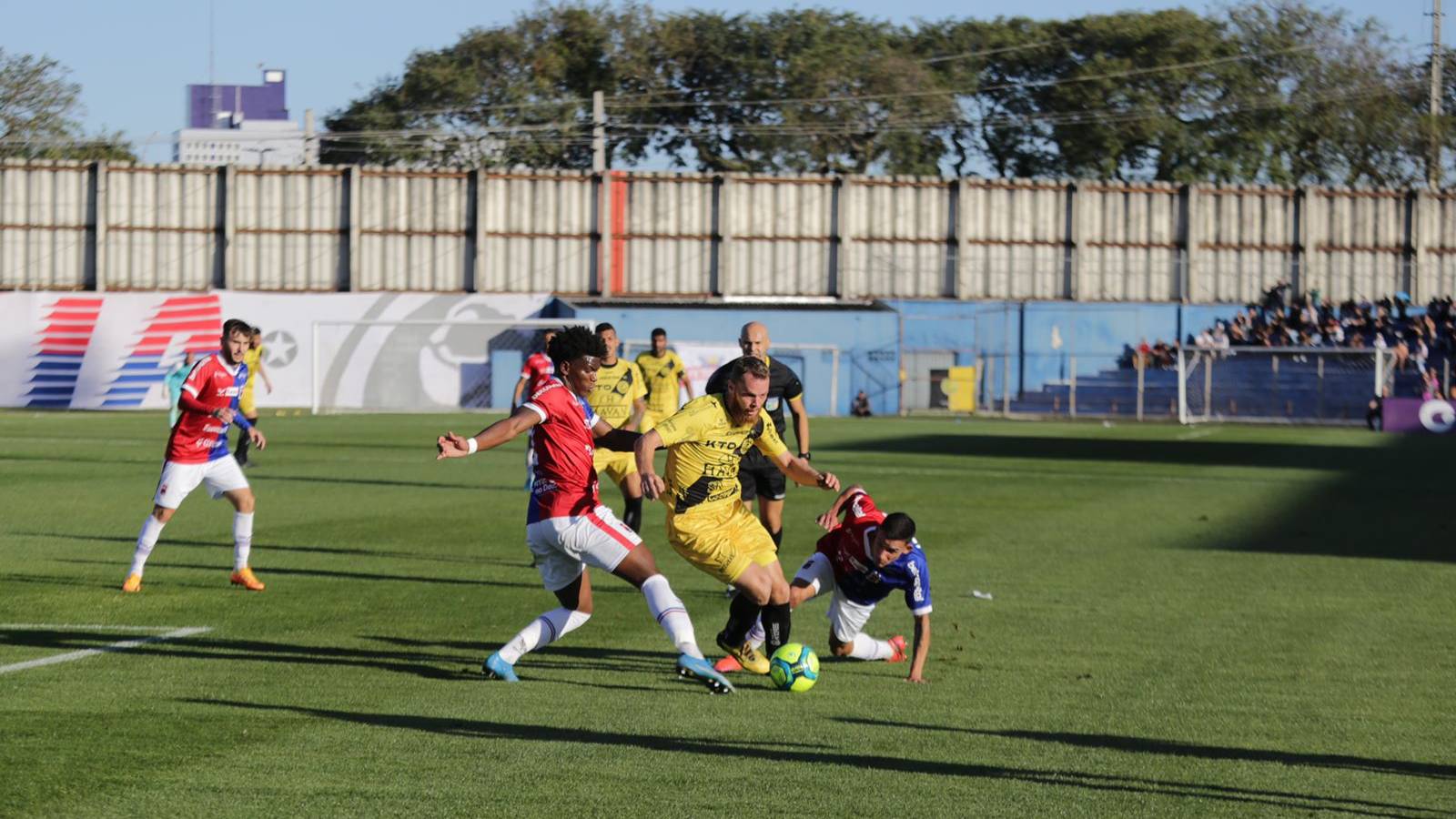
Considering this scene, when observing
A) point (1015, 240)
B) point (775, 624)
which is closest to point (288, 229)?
point (1015, 240)

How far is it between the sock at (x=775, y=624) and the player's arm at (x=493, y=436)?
71.9 inches

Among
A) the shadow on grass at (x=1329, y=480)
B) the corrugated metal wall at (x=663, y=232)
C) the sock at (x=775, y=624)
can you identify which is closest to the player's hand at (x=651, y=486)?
the sock at (x=775, y=624)

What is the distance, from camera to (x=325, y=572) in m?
14.4

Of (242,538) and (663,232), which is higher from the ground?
(663,232)

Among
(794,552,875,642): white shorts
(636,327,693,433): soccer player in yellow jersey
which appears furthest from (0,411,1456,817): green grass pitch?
(636,327,693,433): soccer player in yellow jersey

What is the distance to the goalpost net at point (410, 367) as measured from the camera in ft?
184

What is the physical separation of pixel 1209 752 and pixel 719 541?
286 centimetres

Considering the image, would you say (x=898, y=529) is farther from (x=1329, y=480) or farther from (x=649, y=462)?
(x=1329, y=480)

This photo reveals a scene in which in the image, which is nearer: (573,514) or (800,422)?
(573,514)

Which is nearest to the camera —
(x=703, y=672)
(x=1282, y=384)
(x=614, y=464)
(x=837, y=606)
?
(x=703, y=672)

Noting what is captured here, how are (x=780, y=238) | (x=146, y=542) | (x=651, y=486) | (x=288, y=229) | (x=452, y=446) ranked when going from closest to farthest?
(x=452, y=446)
(x=651, y=486)
(x=146, y=542)
(x=288, y=229)
(x=780, y=238)

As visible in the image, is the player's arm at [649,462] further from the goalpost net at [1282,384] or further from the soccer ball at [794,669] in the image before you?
the goalpost net at [1282,384]

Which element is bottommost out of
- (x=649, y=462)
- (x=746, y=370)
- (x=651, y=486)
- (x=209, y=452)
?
(x=209, y=452)

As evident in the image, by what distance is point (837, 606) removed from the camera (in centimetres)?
1033
